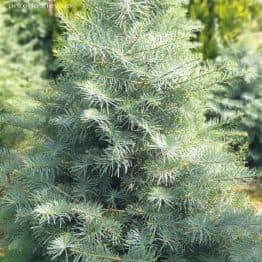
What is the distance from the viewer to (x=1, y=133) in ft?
13.6

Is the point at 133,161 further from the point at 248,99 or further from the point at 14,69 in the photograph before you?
the point at 14,69

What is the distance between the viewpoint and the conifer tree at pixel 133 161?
225 cm

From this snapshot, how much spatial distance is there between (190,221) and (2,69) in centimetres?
271

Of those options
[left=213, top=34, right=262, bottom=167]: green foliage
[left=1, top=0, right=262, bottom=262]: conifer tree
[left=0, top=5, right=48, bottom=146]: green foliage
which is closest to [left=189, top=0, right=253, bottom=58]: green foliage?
[left=213, top=34, right=262, bottom=167]: green foliage

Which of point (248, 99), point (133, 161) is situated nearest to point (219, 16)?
point (248, 99)

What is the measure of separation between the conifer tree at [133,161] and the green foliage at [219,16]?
267cm

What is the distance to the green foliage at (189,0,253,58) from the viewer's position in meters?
5.15

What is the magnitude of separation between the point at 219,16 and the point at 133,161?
3.26 m

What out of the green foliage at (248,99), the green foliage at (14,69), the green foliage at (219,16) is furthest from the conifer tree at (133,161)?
the green foliage at (219,16)

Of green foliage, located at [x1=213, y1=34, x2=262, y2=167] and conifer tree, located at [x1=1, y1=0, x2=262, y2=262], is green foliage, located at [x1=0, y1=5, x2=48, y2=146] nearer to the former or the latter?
conifer tree, located at [x1=1, y1=0, x2=262, y2=262]

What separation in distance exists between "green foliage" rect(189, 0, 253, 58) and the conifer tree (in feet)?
8.77

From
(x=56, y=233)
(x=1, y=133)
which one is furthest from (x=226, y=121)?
(x=1, y=133)

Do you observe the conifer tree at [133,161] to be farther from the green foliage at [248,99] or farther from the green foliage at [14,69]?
the green foliage at [248,99]

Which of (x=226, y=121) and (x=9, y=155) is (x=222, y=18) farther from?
(x=9, y=155)
